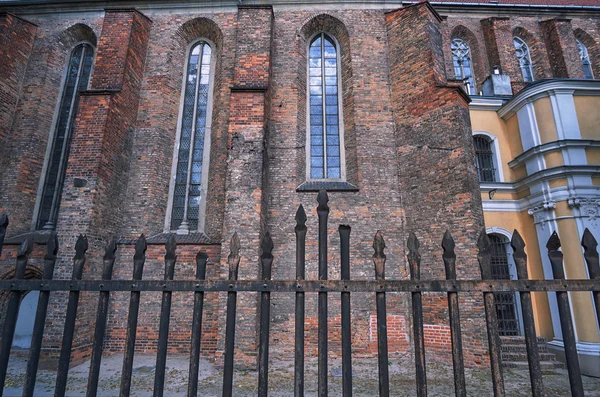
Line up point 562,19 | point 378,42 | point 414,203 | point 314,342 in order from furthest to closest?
point 562,19
point 378,42
point 414,203
point 314,342

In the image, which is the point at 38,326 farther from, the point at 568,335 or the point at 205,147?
the point at 205,147

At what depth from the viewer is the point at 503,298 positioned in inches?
373

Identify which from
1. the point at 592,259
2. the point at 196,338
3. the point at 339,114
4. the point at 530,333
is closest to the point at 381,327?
the point at 530,333

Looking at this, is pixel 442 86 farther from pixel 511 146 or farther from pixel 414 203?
pixel 511 146

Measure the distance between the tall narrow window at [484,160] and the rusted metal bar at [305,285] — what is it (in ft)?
31.7

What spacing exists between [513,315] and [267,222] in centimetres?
756

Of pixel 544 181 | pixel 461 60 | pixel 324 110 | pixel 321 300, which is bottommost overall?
pixel 321 300

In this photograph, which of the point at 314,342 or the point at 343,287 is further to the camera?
the point at 314,342

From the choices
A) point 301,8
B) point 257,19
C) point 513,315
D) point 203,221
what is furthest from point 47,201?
point 513,315

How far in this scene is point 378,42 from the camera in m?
9.84

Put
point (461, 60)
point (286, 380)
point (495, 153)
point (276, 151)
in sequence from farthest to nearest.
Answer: point (461, 60) → point (495, 153) → point (276, 151) → point (286, 380)

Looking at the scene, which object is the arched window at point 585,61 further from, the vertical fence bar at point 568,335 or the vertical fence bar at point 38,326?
the vertical fence bar at point 38,326

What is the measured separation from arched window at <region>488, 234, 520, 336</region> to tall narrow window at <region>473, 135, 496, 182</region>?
196 cm

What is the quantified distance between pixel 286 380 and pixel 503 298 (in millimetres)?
7178
